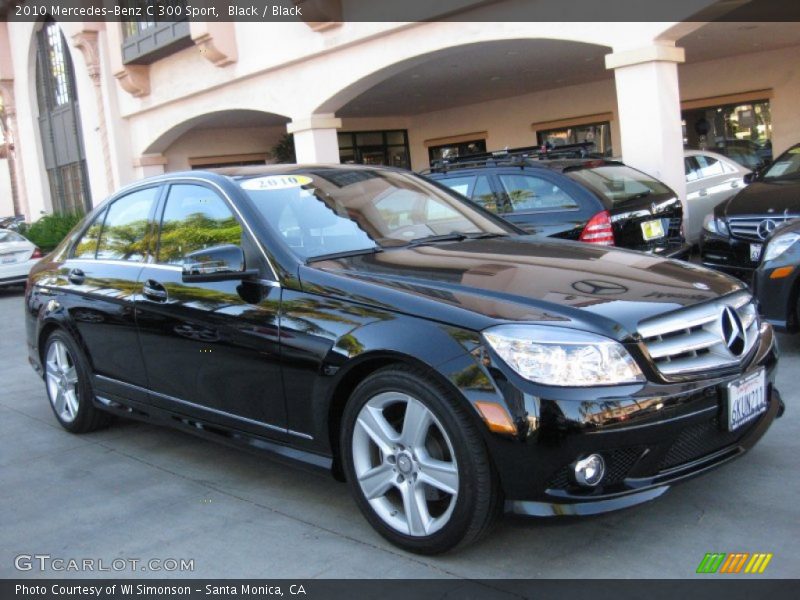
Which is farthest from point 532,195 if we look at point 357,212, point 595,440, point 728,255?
point 595,440

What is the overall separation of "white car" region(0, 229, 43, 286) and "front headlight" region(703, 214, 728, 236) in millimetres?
12381

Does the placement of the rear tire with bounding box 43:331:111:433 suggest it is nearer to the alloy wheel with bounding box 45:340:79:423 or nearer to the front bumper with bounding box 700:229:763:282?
the alloy wheel with bounding box 45:340:79:423

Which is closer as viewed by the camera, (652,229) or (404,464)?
(404,464)

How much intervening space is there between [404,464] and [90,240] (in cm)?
314

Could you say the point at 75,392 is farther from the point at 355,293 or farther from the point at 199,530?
the point at 355,293

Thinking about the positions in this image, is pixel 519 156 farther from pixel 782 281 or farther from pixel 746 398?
pixel 746 398

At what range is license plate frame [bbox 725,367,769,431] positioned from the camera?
3314 mm

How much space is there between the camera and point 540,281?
3.53m

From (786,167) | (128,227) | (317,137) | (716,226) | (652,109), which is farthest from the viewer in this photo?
(317,137)

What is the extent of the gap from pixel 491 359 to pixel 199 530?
5.67 ft

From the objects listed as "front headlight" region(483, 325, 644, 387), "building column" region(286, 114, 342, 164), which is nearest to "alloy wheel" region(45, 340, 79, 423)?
"front headlight" region(483, 325, 644, 387)

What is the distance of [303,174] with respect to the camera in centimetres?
466

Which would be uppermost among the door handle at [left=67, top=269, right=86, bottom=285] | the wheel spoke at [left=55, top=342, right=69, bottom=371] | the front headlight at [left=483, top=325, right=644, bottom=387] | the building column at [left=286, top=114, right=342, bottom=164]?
the building column at [left=286, top=114, right=342, bottom=164]

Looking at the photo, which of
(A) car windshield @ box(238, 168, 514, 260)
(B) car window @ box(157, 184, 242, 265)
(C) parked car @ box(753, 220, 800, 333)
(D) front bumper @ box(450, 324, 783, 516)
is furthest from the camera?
(C) parked car @ box(753, 220, 800, 333)
